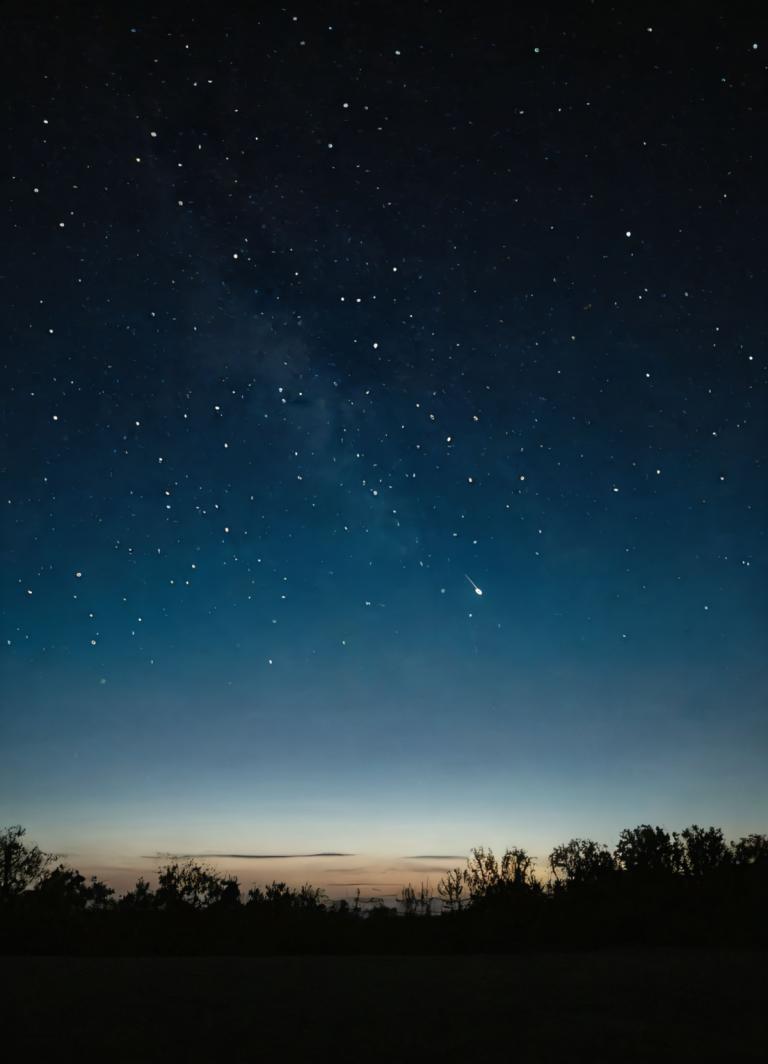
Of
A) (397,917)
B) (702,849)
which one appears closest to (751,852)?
(702,849)

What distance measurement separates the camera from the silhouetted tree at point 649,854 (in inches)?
1059

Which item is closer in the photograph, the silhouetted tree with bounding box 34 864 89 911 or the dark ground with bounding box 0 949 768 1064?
the dark ground with bounding box 0 949 768 1064

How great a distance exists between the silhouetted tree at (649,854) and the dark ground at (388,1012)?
502 inches

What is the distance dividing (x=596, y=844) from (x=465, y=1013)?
41.0 metres

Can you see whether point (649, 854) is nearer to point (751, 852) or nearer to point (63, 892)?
point (751, 852)

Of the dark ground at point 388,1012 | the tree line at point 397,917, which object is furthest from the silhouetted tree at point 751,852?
the dark ground at point 388,1012

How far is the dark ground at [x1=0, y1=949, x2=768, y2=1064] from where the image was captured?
7477 mm

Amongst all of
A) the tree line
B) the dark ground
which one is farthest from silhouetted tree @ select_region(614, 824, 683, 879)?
the dark ground

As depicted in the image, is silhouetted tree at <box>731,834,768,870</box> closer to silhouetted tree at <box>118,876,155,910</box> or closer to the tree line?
the tree line

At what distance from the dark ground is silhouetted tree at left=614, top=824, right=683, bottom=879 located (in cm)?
1276

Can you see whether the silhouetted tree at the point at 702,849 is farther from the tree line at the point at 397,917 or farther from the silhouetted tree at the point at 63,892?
the silhouetted tree at the point at 63,892

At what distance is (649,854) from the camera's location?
30.1m

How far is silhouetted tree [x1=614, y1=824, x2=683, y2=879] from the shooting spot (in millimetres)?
26891

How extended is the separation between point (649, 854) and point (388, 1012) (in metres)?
24.4
